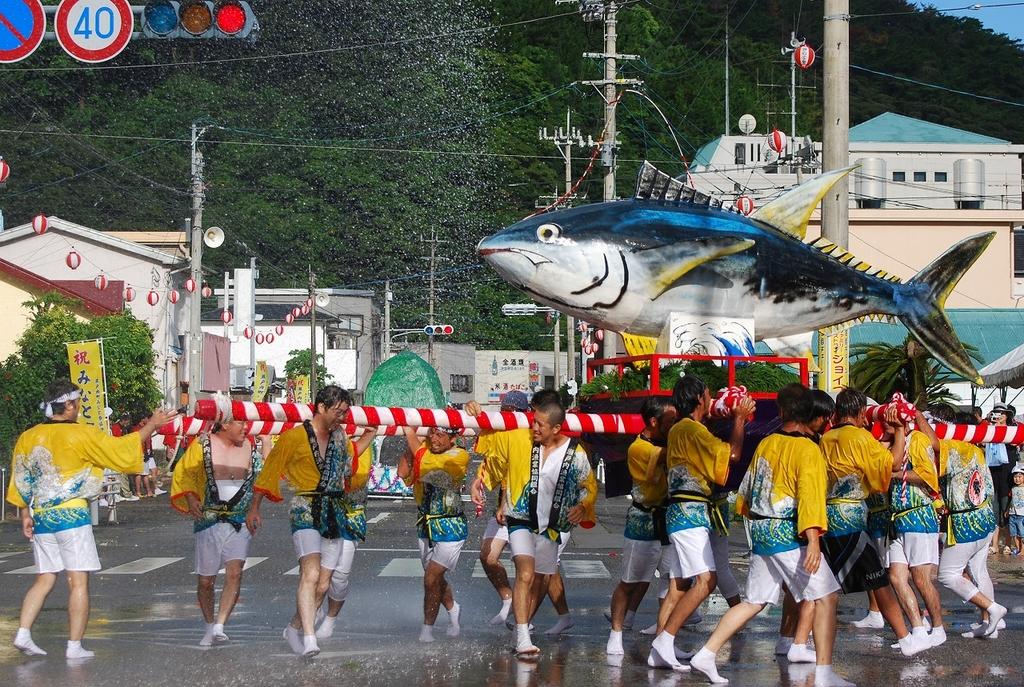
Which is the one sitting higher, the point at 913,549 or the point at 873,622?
the point at 913,549

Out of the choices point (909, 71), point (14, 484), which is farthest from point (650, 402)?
point (909, 71)

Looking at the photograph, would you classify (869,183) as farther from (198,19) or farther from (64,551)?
(64,551)

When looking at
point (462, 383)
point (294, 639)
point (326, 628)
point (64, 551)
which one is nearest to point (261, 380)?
point (326, 628)

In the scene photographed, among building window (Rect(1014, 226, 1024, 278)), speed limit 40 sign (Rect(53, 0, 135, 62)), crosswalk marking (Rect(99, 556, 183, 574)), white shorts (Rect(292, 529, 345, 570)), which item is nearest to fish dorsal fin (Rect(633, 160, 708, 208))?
white shorts (Rect(292, 529, 345, 570))

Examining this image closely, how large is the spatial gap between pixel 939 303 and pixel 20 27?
10905mm

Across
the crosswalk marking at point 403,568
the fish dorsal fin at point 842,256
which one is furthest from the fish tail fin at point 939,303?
the crosswalk marking at point 403,568

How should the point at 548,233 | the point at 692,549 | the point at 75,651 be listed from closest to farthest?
the point at 692,549, the point at 75,651, the point at 548,233

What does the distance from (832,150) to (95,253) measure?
3763cm

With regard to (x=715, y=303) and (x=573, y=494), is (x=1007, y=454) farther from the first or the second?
(x=573, y=494)

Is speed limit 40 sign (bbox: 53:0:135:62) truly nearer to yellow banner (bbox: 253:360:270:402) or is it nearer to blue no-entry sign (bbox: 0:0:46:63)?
blue no-entry sign (bbox: 0:0:46:63)

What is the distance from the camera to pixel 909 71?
8000cm

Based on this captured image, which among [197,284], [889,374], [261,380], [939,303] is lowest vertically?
[261,380]

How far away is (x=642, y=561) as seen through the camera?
34.8 feet

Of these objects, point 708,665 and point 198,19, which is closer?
point 708,665
